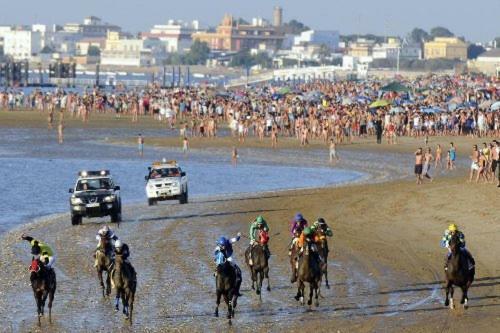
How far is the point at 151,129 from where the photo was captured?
84.3 meters

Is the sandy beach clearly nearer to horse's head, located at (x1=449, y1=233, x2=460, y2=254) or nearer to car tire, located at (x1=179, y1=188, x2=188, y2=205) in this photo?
car tire, located at (x1=179, y1=188, x2=188, y2=205)

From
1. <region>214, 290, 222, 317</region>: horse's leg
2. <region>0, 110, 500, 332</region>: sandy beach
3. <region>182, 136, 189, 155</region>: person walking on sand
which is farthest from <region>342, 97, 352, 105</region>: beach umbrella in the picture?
<region>214, 290, 222, 317</region>: horse's leg

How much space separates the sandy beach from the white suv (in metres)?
0.39

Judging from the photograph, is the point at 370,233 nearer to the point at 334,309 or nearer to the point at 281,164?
the point at 334,309

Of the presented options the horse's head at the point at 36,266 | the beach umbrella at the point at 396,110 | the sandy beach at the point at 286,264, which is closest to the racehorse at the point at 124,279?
the sandy beach at the point at 286,264

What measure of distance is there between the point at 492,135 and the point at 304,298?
4883 centimetres

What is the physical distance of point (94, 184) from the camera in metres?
36.6

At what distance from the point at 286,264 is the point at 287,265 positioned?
157 mm

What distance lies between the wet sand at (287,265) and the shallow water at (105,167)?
5087 mm

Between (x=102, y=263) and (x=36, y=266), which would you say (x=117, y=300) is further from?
(x=102, y=263)

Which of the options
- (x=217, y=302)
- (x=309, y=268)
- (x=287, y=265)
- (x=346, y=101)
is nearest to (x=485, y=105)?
(x=346, y=101)

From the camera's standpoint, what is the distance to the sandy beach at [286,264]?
22.4 meters

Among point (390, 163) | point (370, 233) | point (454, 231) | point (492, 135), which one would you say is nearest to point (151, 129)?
point (492, 135)

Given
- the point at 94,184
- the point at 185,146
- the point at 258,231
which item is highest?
the point at 258,231
